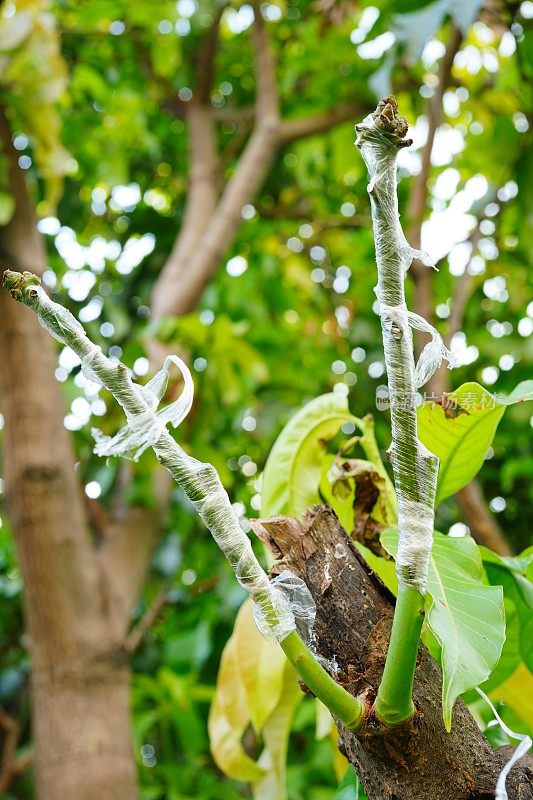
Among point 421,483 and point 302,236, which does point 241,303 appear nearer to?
point 302,236

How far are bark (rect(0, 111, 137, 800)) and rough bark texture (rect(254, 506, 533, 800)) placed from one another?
22.9 inches

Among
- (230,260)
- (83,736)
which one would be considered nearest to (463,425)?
(83,736)

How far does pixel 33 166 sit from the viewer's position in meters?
1.42

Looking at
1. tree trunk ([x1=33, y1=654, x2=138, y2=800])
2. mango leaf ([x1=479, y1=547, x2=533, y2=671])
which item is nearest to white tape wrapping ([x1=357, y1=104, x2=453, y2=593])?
mango leaf ([x1=479, y1=547, x2=533, y2=671])

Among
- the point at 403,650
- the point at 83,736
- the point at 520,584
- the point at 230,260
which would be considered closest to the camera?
the point at 403,650

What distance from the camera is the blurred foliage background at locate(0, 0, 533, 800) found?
1.12m

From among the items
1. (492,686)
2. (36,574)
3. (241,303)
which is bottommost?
(36,574)

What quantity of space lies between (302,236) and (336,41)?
1.69 feet

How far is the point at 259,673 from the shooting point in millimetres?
397

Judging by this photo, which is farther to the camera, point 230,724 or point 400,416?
point 230,724

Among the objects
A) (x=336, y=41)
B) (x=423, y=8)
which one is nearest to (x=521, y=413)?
(x=423, y=8)

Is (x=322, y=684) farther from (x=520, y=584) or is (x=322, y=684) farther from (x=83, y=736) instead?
(x=83, y=736)

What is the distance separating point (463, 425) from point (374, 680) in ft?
0.32

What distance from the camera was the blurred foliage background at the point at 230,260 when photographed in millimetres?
1115
